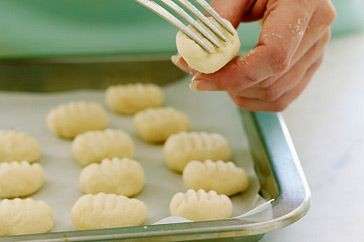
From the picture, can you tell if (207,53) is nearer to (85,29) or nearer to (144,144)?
(144,144)

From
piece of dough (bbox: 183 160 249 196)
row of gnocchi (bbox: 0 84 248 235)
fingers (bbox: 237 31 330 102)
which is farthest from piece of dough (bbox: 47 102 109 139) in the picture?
fingers (bbox: 237 31 330 102)

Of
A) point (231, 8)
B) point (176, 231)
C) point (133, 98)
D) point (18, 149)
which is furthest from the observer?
point (133, 98)

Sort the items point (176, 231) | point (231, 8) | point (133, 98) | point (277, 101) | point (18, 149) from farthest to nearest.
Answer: point (133, 98)
point (18, 149)
point (277, 101)
point (231, 8)
point (176, 231)

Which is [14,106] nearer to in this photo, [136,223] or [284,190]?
[136,223]

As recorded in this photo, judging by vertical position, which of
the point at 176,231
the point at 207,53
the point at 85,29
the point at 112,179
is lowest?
the point at 176,231

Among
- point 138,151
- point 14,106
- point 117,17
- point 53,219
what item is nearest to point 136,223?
point 53,219

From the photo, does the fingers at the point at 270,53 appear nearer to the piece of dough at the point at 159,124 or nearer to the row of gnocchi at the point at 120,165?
the row of gnocchi at the point at 120,165

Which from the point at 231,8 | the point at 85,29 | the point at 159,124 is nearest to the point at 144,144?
the point at 159,124

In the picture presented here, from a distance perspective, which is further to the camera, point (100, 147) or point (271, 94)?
point (100, 147)
